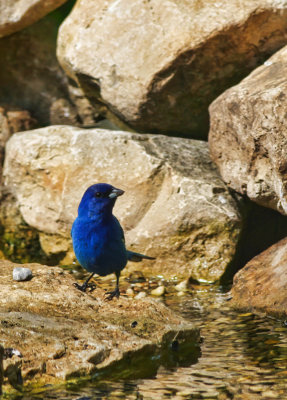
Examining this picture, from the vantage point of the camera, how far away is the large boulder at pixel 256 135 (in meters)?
5.21

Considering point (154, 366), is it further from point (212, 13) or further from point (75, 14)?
point (75, 14)

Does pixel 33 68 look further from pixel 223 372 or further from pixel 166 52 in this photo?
pixel 223 372

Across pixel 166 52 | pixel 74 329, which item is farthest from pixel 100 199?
pixel 166 52

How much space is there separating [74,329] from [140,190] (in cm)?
285

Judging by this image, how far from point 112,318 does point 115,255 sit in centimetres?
76

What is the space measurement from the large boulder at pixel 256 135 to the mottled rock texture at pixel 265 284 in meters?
0.41

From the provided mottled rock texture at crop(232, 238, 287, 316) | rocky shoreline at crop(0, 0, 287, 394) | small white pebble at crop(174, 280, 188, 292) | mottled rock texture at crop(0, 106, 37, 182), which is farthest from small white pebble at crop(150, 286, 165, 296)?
mottled rock texture at crop(0, 106, 37, 182)

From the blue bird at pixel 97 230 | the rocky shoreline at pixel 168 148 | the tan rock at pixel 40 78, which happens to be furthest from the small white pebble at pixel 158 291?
the tan rock at pixel 40 78

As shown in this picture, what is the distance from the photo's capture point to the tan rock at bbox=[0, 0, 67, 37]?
7867 mm

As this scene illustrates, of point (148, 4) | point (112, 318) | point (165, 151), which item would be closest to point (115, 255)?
point (112, 318)

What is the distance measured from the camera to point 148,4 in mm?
7055

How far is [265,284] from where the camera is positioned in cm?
523

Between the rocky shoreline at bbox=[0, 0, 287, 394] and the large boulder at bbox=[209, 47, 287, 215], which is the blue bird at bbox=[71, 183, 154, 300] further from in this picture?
the large boulder at bbox=[209, 47, 287, 215]

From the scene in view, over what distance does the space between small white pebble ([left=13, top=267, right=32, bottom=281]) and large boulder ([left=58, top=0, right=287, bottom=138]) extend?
2849mm
